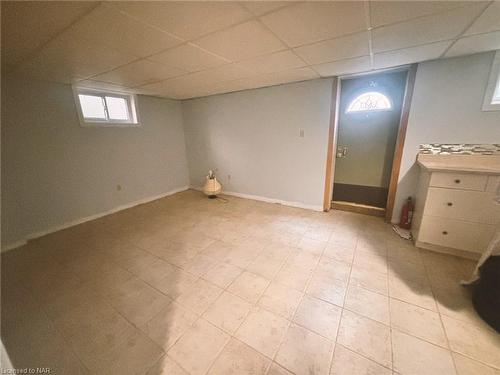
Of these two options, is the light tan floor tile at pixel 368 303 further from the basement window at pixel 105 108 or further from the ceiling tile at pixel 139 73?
the basement window at pixel 105 108

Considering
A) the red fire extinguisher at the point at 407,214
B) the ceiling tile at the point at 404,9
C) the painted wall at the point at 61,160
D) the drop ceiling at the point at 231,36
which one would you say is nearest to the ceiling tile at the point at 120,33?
the drop ceiling at the point at 231,36

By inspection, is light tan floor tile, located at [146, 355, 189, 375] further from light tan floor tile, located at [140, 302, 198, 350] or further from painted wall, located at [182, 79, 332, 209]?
painted wall, located at [182, 79, 332, 209]

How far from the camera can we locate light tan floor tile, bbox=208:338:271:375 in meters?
1.17

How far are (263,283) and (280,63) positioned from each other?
242cm

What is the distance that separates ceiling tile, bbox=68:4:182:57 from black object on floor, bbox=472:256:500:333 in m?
3.12

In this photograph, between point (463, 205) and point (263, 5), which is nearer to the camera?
point (263, 5)

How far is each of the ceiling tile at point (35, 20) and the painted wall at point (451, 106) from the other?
3327mm

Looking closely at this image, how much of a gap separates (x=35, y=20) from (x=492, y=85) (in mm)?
4120

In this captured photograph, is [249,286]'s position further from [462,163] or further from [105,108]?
[105,108]

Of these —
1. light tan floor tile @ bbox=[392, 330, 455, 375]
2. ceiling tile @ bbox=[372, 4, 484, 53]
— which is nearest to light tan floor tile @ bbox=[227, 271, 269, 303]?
light tan floor tile @ bbox=[392, 330, 455, 375]

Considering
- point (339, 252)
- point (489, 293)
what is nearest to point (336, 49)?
point (339, 252)

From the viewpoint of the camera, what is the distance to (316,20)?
1415 mm

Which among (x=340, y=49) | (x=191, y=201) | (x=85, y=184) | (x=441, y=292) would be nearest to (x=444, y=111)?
(x=340, y=49)

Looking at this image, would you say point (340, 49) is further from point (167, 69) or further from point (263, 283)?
point (263, 283)
